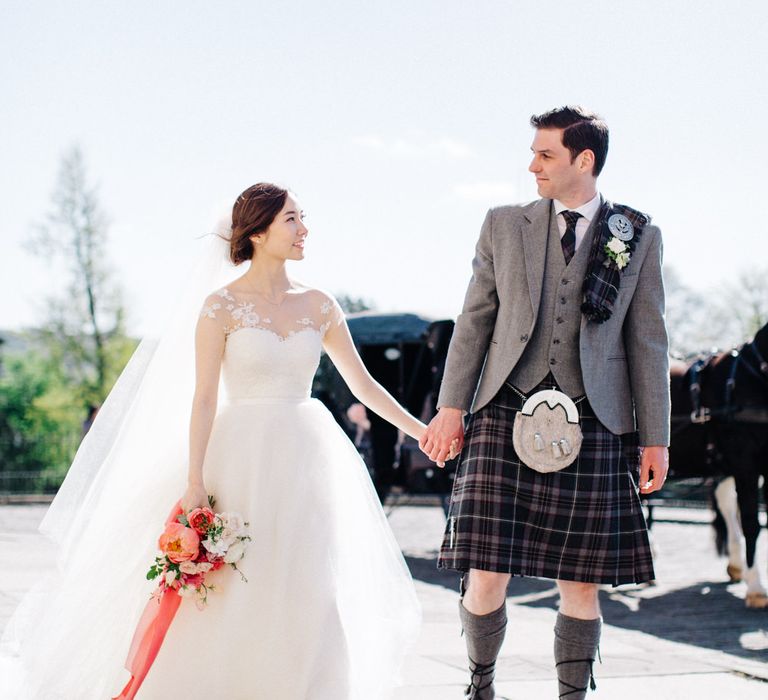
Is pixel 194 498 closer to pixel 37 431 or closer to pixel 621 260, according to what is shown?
pixel 621 260

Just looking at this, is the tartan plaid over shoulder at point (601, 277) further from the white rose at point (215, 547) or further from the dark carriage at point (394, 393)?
the dark carriage at point (394, 393)

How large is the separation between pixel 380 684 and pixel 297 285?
63.5 inches

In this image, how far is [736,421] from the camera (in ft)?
25.9

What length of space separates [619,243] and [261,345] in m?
1.40

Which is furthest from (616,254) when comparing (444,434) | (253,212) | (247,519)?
(247,519)

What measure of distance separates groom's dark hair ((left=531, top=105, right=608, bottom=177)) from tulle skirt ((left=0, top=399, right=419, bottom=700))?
143 centimetres

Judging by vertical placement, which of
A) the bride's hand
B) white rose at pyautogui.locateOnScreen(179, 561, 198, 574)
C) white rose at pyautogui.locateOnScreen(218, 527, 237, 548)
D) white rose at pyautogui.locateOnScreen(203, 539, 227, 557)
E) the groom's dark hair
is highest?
the groom's dark hair

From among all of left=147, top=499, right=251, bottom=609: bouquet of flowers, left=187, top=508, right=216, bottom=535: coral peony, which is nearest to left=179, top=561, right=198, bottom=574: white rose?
left=147, top=499, right=251, bottom=609: bouquet of flowers

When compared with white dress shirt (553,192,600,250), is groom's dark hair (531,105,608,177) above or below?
above

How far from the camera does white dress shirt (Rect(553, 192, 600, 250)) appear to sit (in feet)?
11.5

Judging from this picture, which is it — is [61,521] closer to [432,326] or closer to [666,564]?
[432,326]

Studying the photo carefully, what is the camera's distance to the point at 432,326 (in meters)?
9.92

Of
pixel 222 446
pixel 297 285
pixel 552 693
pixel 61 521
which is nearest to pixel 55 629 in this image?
pixel 61 521

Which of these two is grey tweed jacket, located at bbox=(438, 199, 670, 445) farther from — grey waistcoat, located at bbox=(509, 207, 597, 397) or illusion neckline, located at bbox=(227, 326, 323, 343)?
illusion neckline, located at bbox=(227, 326, 323, 343)
